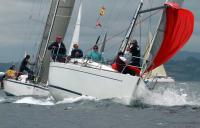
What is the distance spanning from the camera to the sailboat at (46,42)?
27.6 metres

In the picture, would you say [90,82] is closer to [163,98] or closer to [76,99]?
[76,99]

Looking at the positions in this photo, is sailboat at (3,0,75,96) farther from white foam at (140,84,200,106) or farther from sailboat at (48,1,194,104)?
white foam at (140,84,200,106)

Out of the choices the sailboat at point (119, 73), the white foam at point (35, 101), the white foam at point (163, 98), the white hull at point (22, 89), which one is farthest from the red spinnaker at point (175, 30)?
the white hull at point (22, 89)

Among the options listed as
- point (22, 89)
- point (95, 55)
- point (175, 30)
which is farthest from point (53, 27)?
point (175, 30)

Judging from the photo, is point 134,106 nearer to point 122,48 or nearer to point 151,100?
point 151,100

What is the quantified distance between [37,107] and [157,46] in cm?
458

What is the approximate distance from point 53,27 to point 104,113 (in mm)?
10092

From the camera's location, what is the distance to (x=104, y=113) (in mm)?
18703

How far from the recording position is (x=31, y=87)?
87.7ft

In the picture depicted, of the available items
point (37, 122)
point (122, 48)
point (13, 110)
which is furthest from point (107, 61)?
point (37, 122)

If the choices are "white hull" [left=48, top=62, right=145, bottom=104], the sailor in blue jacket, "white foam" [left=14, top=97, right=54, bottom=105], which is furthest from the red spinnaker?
"white foam" [left=14, top=97, right=54, bottom=105]

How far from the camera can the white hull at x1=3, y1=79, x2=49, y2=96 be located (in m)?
26.3

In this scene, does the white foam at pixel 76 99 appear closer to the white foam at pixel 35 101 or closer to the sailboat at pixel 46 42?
the white foam at pixel 35 101

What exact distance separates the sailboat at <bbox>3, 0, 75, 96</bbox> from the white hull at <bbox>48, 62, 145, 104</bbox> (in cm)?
536
